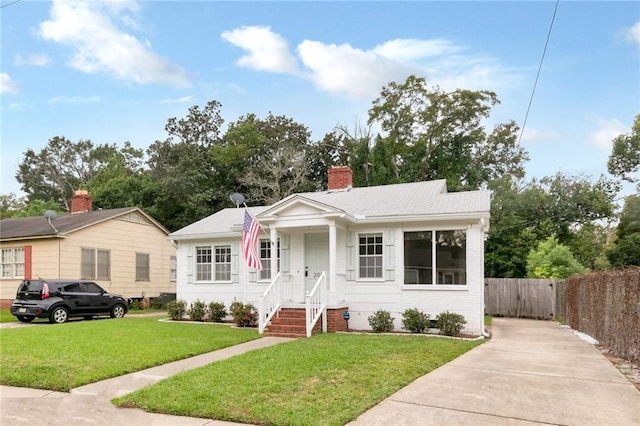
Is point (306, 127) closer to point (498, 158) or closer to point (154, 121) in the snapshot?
point (154, 121)

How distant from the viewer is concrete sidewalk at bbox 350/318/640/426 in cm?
517

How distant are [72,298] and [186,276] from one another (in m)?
3.65

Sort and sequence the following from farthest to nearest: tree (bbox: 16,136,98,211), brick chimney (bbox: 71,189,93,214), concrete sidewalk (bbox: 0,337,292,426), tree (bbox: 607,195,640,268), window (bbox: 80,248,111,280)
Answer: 1. tree (bbox: 16,136,98,211)
2. tree (bbox: 607,195,640,268)
3. brick chimney (bbox: 71,189,93,214)
4. window (bbox: 80,248,111,280)
5. concrete sidewalk (bbox: 0,337,292,426)

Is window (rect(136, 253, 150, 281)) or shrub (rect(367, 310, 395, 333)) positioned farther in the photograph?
window (rect(136, 253, 150, 281))

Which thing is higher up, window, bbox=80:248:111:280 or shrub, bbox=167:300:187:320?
window, bbox=80:248:111:280

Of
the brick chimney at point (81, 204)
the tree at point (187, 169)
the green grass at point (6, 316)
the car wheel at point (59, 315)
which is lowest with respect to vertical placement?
the green grass at point (6, 316)

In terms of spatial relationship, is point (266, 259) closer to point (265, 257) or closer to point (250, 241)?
point (265, 257)

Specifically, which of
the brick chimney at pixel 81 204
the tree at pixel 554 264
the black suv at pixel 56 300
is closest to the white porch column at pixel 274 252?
the black suv at pixel 56 300

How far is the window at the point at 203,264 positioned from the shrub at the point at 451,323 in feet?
26.4

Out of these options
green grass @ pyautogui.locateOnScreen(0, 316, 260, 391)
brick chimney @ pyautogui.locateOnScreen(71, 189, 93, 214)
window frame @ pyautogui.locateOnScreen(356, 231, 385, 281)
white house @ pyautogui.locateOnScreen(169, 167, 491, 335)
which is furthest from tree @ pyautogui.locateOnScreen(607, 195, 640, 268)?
brick chimney @ pyautogui.locateOnScreen(71, 189, 93, 214)

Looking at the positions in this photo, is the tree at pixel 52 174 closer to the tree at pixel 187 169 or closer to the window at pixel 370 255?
the tree at pixel 187 169

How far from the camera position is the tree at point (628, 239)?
87.5 feet

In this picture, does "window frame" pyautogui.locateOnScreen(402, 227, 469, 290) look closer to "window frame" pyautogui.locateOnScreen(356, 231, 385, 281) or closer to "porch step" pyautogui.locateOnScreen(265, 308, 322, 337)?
"window frame" pyautogui.locateOnScreen(356, 231, 385, 281)

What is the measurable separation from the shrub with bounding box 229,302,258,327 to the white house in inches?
32.6
